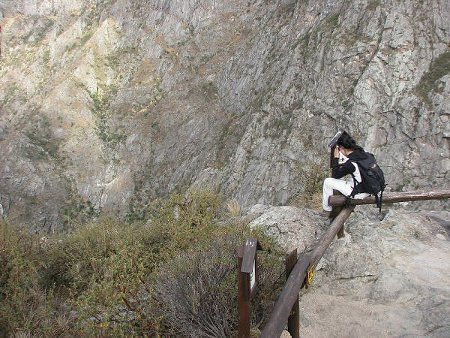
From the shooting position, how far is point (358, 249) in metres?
5.61

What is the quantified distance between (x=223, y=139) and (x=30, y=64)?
36.9 meters

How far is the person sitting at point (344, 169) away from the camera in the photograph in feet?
18.8

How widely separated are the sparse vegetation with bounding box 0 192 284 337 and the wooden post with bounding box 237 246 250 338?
848 mm

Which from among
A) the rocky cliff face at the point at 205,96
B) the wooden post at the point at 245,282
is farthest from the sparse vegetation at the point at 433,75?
the wooden post at the point at 245,282

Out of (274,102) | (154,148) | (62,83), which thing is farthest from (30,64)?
(274,102)

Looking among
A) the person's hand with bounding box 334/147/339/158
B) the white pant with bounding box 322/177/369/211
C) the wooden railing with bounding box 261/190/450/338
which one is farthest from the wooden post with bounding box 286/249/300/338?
the person's hand with bounding box 334/147/339/158

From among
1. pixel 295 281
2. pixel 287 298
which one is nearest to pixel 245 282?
pixel 287 298

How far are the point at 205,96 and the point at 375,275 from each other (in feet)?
155

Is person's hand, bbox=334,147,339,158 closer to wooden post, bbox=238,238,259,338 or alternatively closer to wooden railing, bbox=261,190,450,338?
wooden railing, bbox=261,190,450,338

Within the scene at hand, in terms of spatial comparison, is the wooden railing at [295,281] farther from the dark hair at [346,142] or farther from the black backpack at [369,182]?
the dark hair at [346,142]

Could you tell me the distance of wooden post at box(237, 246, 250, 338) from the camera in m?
2.78

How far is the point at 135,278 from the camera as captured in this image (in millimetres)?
5199

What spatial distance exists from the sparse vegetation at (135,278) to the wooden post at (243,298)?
2.78ft

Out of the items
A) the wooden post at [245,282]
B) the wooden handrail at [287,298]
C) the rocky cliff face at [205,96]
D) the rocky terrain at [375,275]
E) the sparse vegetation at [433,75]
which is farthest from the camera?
the rocky cliff face at [205,96]
